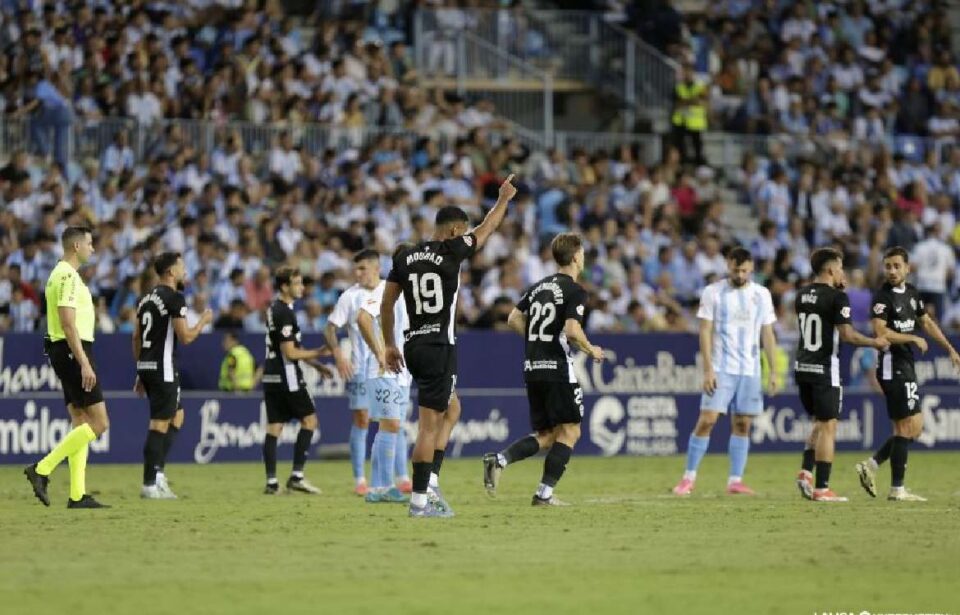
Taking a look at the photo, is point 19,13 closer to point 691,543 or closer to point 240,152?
point 240,152

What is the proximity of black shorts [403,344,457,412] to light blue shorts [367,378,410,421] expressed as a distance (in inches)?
101

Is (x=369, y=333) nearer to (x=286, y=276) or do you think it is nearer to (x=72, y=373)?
(x=286, y=276)

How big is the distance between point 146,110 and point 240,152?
1611 mm

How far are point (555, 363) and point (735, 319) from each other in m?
3.38

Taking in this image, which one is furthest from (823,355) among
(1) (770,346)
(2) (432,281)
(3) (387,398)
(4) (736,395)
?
(2) (432,281)

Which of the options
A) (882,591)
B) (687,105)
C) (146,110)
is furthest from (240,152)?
(882,591)

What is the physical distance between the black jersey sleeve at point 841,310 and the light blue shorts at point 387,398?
4056mm

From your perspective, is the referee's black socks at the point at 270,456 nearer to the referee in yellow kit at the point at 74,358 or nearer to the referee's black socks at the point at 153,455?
the referee's black socks at the point at 153,455

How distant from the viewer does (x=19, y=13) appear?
29.0 metres

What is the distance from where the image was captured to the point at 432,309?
48.2ft

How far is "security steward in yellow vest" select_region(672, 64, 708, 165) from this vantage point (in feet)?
112

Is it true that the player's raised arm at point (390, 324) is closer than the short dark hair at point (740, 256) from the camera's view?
Yes

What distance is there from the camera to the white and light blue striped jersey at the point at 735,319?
18.8 meters

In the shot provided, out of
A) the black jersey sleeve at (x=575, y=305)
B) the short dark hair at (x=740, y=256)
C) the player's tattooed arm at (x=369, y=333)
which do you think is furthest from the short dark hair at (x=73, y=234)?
the short dark hair at (x=740, y=256)
